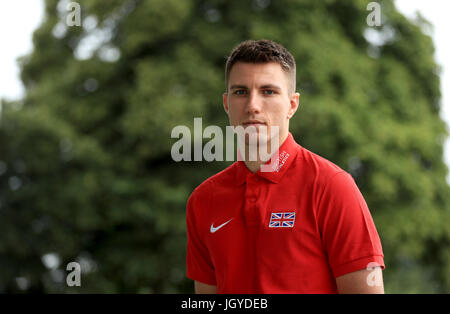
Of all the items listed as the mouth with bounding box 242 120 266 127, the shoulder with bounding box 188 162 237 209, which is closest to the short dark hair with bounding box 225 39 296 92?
the mouth with bounding box 242 120 266 127

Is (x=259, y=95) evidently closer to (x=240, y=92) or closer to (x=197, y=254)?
(x=240, y=92)

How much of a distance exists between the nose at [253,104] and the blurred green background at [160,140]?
8695mm

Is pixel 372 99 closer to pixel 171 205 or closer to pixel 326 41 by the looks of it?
pixel 326 41

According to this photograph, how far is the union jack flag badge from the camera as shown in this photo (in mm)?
2209

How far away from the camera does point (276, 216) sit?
88.7 inches

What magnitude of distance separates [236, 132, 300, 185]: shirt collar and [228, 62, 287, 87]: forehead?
29 cm

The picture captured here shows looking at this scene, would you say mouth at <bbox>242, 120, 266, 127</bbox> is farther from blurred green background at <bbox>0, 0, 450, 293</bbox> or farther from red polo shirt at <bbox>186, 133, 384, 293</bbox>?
blurred green background at <bbox>0, 0, 450, 293</bbox>

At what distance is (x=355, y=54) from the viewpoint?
12820 millimetres

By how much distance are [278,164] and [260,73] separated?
409 millimetres

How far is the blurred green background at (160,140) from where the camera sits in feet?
37.7

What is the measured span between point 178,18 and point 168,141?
285cm

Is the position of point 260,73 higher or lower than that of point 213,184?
higher

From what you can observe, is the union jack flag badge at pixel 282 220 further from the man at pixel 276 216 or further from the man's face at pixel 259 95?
the man's face at pixel 259 95
